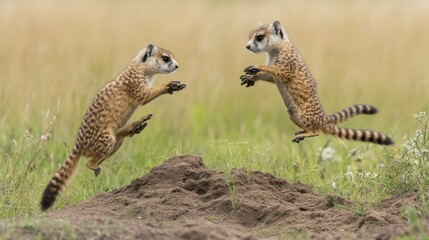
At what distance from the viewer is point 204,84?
45.2 feet

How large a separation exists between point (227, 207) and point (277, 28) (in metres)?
1.61

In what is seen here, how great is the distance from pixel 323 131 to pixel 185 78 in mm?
5742

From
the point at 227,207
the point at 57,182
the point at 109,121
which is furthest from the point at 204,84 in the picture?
the point at 227,207

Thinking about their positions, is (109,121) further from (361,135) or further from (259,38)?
(361,135)

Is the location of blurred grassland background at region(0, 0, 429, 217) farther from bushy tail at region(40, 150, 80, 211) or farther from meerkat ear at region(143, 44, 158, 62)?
meerkat ear at region(143, 44, 158, 62)

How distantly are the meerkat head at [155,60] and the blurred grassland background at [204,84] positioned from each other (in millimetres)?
787

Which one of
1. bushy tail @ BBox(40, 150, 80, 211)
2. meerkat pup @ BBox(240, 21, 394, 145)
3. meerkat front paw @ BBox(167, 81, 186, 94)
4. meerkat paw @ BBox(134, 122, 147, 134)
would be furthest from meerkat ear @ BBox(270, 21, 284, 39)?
bushy tail @ BBox(40, 150, 80, 211)

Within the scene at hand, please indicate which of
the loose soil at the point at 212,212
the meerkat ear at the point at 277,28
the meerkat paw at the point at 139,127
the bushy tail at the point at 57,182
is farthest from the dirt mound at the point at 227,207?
the meerkat ear at the point at 277,28

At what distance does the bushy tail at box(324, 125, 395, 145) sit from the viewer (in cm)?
780

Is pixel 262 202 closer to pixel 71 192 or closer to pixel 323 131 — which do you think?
pixel 323 131

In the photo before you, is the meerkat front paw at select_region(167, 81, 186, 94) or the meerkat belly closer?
the meerkat front paw at select_region(167, 81, 186, 94)

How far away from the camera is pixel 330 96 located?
13609mm

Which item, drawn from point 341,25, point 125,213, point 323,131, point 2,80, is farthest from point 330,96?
point 125,213

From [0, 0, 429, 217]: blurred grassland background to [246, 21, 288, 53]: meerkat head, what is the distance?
820mm
